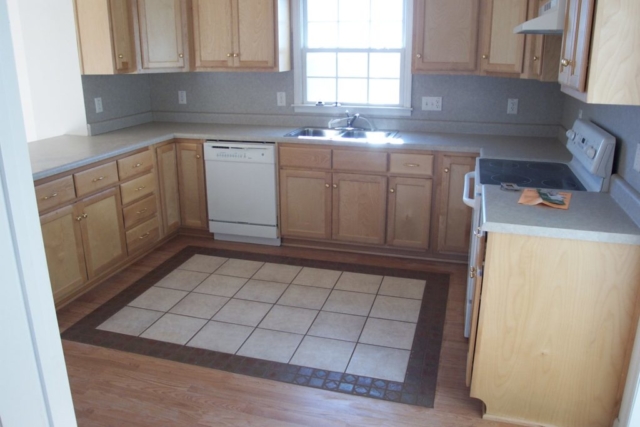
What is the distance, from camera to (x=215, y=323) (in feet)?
9.94

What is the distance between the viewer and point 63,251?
123 inches

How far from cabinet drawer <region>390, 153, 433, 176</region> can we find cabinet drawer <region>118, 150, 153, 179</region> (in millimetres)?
1737

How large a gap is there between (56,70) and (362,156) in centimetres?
226

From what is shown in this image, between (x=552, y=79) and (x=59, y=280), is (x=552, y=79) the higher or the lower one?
the higher one

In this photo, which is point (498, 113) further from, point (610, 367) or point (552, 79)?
point (610, 367)

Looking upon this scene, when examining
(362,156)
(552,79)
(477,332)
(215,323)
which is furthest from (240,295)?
(552,79)

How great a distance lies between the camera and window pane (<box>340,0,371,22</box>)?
413cm

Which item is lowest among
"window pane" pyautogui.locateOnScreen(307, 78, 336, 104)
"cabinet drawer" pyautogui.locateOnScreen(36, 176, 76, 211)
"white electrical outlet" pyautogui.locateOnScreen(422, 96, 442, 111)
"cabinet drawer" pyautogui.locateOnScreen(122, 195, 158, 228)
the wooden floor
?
the wooden floor

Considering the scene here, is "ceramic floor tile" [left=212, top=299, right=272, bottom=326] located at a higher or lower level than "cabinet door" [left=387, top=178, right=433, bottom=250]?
lower

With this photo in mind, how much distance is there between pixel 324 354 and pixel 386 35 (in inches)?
101

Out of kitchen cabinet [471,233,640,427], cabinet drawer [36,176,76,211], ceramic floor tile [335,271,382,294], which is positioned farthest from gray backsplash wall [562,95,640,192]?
cabinet drawer [36,176,76,211]

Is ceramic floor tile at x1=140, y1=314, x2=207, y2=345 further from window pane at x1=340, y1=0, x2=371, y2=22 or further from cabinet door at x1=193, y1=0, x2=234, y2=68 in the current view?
window pane at x1=340, y1=0, x2=371, y2=22

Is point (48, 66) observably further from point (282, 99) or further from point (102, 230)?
point (282, 99)

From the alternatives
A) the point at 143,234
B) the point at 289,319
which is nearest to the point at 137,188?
the point at 143,234
